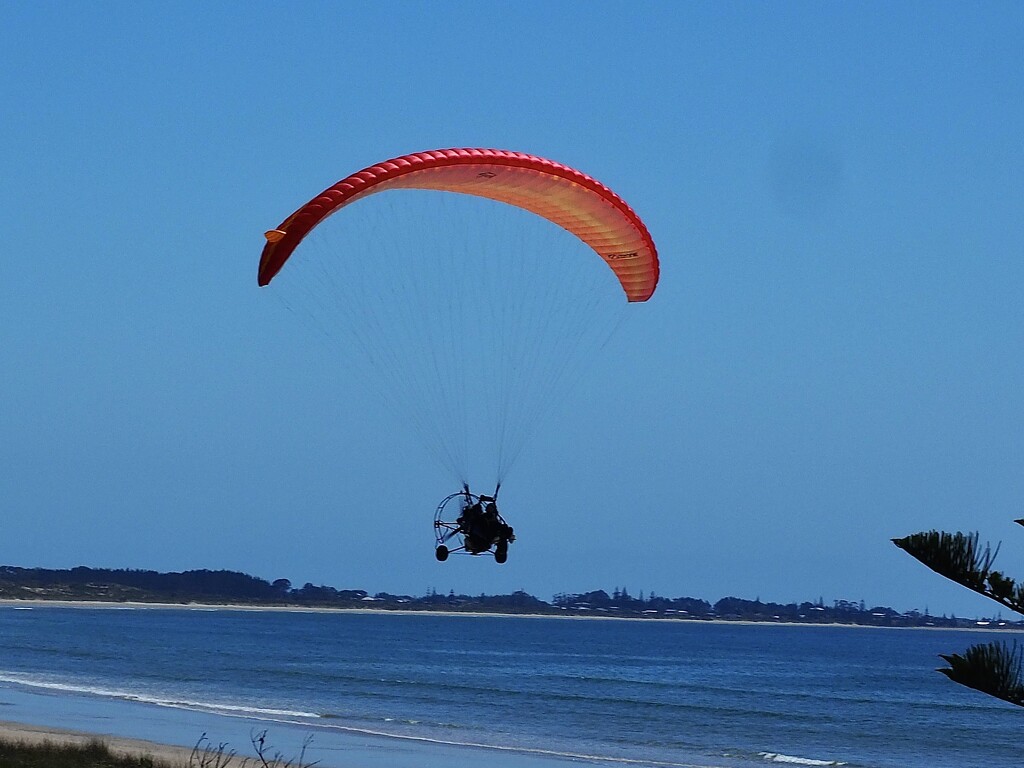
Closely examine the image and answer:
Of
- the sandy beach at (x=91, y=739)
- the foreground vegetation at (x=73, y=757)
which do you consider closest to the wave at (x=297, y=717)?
the sandy beach at (x=91, y=739)

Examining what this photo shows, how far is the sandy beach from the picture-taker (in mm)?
23016

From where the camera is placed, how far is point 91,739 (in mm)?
24844

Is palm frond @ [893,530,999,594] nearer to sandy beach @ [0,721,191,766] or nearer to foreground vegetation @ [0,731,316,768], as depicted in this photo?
foreground vegetation @ [0,731,316,768]

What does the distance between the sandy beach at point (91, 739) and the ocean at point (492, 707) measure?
43.2 inches

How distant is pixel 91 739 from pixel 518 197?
533 inches

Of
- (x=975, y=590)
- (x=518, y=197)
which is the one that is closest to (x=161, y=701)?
(x=518, y=197)

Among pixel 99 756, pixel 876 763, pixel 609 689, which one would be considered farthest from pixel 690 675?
pixel 99 756

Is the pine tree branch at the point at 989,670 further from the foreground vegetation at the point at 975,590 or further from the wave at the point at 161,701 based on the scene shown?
the wave at the point at 161,701

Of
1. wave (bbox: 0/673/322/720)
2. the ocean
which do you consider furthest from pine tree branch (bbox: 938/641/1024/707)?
wave (bbox: 0/673/322/720)

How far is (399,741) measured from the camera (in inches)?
1170

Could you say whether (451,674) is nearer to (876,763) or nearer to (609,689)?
(609,689)

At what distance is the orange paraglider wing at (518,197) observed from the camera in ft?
51.3

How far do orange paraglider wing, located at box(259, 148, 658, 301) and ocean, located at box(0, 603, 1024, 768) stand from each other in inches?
434

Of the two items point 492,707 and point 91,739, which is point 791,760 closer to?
point 492,707
